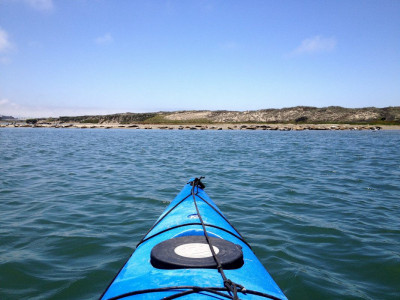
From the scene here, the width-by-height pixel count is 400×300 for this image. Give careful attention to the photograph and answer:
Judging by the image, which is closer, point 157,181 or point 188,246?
point 188,246

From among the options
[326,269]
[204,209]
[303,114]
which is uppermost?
[303,114]

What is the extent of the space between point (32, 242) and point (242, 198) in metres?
5.51

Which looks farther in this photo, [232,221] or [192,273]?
[232,221]

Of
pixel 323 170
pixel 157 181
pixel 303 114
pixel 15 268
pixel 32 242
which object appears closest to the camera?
pixel 15 268

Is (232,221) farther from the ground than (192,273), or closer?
closer

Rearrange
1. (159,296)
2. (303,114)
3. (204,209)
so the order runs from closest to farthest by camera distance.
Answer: (159,296)
(204,209)
(303,114)

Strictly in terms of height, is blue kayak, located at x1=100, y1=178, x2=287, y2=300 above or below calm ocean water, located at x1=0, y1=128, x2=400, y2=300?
above

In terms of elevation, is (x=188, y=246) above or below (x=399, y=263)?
above

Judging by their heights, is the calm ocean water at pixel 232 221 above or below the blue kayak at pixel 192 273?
below

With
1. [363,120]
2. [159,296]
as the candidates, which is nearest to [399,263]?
[159,296]

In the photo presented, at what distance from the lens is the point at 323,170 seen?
13000mm

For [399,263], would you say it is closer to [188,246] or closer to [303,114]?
[188,246]

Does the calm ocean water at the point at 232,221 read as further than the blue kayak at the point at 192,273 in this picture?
Yes

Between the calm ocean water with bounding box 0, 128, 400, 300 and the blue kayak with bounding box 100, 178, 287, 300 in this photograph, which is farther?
the calm ocean water with bounding box 0, 128, 400, 300
